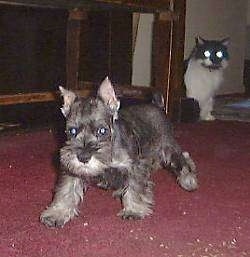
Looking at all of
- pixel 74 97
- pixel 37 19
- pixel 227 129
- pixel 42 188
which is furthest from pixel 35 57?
pixel 74 97

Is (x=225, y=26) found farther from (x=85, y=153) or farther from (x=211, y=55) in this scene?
(x=85, y=153)

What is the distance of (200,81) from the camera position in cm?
A: 422

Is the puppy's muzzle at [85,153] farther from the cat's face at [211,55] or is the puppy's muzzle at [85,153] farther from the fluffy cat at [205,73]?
the cat's face at [211,55]

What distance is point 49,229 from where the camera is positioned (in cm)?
163

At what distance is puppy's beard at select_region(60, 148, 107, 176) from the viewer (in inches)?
62.4

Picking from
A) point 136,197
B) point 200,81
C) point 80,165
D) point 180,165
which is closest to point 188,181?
point 180,165

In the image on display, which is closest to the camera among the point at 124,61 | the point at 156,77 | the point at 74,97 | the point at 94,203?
the point at 74,97

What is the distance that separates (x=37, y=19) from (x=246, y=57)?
11.8 ft

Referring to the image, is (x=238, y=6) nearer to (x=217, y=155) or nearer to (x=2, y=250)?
(x=217, y=155)

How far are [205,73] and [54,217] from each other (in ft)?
9.11

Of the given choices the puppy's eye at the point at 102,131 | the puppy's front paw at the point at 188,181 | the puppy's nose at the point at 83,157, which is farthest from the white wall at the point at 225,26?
the puppy's nose at the point at 83,157

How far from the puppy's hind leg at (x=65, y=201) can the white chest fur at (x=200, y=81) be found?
2456 millimetres

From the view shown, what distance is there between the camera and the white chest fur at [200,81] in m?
4.18

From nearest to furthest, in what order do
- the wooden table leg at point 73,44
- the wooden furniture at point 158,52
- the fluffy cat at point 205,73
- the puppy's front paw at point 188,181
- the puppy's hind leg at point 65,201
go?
the puppy's hind leg at point 65,201 → the puppy's front paw at point 188,181 → the wooden furniture at point 158,52 → the wooden table leg at point 73,44 → the fluffy cat at point 205,73
